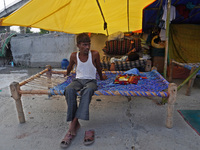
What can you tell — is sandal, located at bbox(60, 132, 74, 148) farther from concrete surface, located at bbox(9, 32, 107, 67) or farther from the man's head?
concrete surface, located at bbox(9, 32, 107, 67)

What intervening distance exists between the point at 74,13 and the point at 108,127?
305cm

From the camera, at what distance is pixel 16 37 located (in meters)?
8.26

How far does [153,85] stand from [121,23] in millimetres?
A: 3449

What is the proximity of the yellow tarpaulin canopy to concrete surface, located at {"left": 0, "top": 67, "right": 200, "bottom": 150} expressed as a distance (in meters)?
1.85

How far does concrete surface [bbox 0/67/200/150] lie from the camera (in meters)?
1.85

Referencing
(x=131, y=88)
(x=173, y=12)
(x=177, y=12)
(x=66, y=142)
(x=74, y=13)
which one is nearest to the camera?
(x=66, y=142)

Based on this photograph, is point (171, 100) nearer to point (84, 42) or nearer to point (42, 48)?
point (84, 42)

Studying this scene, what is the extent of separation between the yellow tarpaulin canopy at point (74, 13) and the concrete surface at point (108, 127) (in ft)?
6.08

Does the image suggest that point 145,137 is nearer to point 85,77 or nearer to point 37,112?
point 85,77

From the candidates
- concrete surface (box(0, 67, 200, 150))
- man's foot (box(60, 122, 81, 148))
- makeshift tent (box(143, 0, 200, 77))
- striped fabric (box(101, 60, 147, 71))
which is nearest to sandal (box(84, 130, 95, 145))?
concrete surface (box(0, 67, 200, 150))

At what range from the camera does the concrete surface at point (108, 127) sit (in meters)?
1.85

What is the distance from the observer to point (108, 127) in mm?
2234

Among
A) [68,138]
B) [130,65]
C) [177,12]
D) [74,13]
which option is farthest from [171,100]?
[177,12]

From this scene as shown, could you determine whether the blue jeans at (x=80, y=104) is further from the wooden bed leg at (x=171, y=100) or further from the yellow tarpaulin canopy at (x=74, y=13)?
the yellow tarpaulin canopy at (x=74, y=13)
